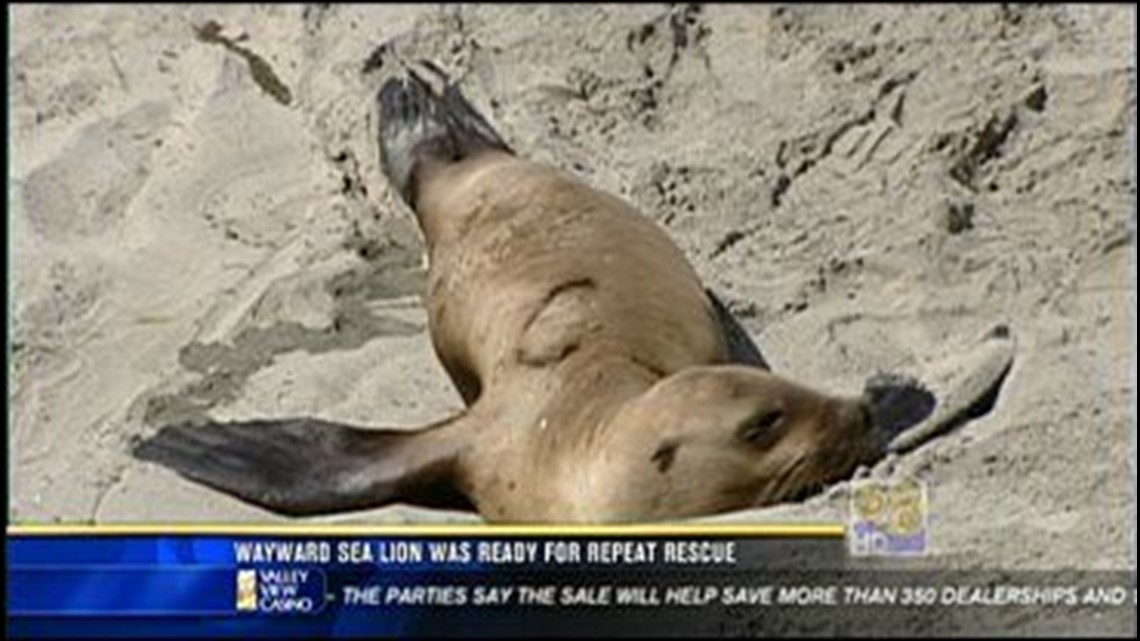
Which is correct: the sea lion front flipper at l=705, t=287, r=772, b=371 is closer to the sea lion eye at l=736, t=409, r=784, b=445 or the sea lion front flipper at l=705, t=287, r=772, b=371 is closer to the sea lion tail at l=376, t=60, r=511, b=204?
the sea lion eye at l=736, t=409, r=784, b=445

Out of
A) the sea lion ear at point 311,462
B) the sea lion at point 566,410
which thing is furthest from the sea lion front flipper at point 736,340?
the sea lion ear at point 311,462

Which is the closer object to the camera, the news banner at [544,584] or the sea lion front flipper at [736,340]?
the news banner at [544,584]

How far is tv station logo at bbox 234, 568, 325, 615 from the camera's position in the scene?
13.1ft

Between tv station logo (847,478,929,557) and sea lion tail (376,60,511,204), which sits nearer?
tv station logo (847,478,929,557)

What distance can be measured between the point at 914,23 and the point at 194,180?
4.56 feet

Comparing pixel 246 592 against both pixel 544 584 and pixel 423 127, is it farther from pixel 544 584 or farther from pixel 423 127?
pixel 423 127

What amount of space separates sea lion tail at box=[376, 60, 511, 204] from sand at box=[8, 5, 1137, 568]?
0.13 ft

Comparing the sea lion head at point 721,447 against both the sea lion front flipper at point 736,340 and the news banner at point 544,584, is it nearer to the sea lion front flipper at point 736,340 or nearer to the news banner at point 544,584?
the news banner at point 544,584

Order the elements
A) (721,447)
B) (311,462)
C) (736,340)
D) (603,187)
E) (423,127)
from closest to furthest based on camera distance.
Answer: (721,447) < (311,462) < (736,340) < (603,187) < (423,127)

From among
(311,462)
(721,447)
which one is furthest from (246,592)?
(721,447)

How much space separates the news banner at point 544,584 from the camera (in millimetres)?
3961

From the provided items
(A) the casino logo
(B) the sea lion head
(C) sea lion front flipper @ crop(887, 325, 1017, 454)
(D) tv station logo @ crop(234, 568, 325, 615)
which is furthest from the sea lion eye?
(A) the casino logo

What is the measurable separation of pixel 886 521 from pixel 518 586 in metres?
0.63

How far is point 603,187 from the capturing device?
4418 mm
